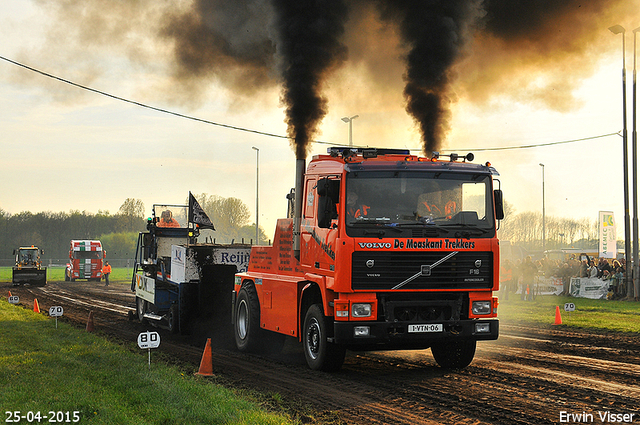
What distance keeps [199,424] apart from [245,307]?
6.39m

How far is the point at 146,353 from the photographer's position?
1217 centimetres

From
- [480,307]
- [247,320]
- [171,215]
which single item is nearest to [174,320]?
[247,320]

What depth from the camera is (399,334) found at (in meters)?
9.17

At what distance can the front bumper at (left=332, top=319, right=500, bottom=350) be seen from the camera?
29.6ft

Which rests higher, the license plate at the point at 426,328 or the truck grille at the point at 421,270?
the truck grille at the point at 421,270

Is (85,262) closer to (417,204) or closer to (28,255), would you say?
(28,255)

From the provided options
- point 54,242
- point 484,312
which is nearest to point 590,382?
point 484,312

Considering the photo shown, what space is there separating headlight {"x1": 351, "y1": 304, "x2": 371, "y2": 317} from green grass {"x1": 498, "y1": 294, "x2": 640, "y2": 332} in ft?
31.3

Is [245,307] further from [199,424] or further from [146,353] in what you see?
[199,424]

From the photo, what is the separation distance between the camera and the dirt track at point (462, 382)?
7.18m

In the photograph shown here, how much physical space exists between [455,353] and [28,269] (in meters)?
36.9

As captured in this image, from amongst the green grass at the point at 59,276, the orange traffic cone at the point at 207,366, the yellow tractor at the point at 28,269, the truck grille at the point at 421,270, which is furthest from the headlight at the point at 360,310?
the green grass at the point at 59,276

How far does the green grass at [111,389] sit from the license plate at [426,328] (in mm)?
2738

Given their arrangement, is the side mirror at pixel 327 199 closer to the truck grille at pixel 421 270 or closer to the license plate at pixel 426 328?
the truck grille at pixel 421 270
